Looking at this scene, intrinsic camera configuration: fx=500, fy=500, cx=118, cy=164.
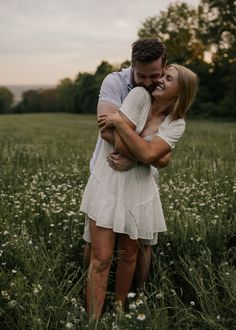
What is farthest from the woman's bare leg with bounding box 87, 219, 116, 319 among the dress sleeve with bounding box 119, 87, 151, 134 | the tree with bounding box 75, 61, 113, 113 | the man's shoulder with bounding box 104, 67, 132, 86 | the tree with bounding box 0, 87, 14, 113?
the tree with bounding box 0, 87, 14, 113

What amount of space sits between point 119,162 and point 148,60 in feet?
2.57

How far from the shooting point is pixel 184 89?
3701 mm

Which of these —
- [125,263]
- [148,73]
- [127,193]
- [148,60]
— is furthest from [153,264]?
[148,60]

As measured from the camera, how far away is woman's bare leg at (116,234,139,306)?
3984 millimetres

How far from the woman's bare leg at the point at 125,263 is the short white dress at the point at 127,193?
0.12 meters

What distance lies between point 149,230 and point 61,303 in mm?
882

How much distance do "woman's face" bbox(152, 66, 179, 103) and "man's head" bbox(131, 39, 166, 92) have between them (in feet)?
0.21

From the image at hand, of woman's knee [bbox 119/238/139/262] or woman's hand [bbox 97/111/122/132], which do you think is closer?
woman's hand [bbox 97/111/122/132]

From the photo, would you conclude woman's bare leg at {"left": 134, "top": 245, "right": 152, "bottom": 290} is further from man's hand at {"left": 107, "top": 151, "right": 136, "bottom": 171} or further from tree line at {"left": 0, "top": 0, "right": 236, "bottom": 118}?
tree line at {"left": 0, "top": 0, "right": 236, "bottom": 118}

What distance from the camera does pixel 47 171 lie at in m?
8.66

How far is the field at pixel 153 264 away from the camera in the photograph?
11.6 feet

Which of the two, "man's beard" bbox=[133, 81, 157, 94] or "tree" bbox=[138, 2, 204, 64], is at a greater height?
"tree" bbox=[138, 2, 204, 64]

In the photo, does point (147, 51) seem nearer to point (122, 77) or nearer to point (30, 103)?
point (122, 77)

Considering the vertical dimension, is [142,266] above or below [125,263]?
below
